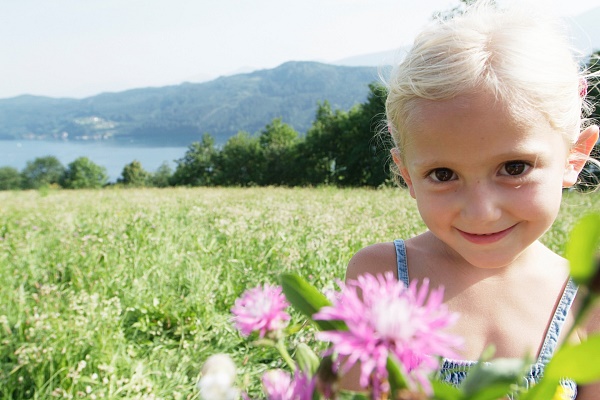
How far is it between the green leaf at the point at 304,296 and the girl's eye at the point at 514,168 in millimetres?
911

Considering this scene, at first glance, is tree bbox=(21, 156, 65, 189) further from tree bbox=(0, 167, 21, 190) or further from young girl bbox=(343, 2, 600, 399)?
young girl bbox=(343, 2, 600, 399)

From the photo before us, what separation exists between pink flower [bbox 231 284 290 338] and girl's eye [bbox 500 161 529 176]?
95cm

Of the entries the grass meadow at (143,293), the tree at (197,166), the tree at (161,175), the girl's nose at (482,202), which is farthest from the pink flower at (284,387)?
the tree at (161,175)

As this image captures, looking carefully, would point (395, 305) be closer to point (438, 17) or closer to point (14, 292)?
point (438, 17)

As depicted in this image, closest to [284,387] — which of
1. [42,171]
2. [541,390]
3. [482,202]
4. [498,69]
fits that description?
[541,390]

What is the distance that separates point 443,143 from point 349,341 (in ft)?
3.25

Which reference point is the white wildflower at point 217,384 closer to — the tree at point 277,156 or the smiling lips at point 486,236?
the smiling lips at point 486,236

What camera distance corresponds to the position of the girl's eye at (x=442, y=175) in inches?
50.2

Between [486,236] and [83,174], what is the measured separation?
8592cm

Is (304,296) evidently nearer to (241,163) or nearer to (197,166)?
(241,163)

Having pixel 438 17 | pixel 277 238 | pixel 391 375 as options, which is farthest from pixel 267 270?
pixel 391 375

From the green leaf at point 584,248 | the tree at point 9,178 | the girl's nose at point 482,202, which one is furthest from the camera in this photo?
the tree at point 9,178

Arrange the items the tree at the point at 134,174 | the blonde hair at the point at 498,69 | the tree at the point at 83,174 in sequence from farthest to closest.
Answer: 1. the tree at the point at 83,174
2. the tree at the point at 134,174
3. the blonde hair at the point at 498,69

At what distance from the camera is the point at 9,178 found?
86.8m
